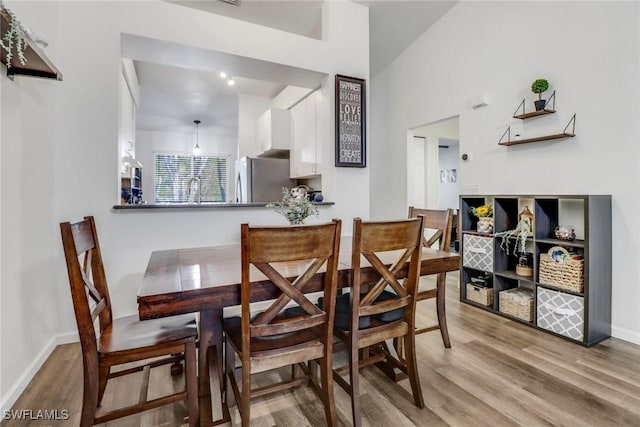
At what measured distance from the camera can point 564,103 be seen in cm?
277

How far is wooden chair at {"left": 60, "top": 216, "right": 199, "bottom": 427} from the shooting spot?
50.3 inches

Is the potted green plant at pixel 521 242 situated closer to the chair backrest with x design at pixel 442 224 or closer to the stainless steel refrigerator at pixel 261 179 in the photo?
the chair backrest with x design at pixel 442 224

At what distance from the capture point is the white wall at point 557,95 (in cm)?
243

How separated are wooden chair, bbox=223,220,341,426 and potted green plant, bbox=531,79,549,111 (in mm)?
2599

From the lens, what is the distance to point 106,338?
1465 millimetres

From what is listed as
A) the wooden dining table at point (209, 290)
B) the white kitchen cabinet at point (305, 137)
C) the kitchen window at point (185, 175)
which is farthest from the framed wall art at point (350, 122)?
the kitchen window at point (185, 175)

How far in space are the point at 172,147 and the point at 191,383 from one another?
705 cm

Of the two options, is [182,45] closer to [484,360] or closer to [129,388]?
[129,388]

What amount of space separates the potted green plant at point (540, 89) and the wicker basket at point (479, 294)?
1.74 metres

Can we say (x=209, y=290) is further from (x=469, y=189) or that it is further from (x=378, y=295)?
(x=469, y=189)

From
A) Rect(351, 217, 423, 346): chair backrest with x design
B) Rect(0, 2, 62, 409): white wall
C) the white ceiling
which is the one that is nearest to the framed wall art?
the white ceiling

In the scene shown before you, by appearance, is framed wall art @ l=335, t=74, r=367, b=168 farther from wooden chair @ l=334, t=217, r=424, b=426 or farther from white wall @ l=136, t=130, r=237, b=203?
white wall @ l=136, t=130, r=237, b=203

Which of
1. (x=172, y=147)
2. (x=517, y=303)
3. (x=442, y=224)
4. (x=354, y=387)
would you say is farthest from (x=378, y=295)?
(x=172, y=147)

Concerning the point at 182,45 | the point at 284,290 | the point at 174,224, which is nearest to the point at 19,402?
the point at 174,224
